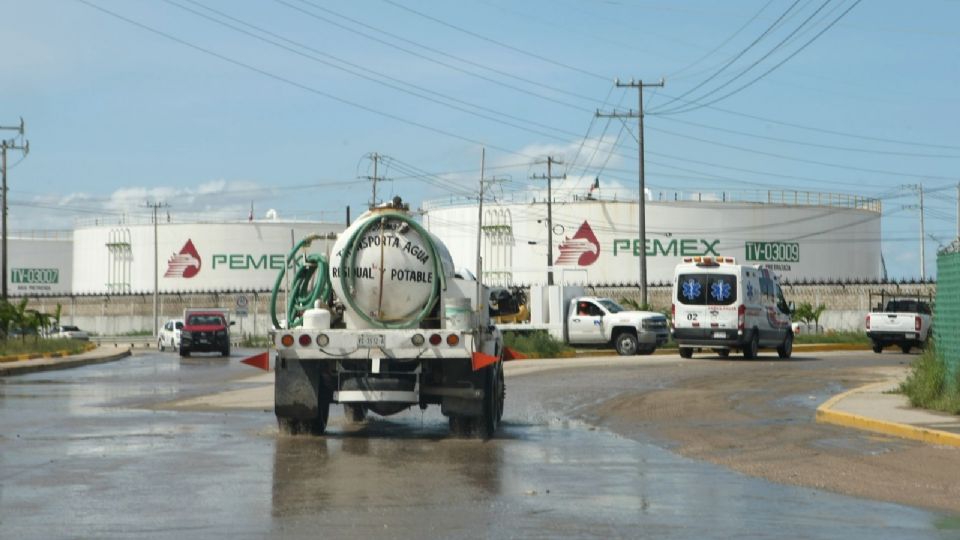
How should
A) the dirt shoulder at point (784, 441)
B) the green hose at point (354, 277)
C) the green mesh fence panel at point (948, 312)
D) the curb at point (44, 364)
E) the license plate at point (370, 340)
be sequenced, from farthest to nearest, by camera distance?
the curb at point (44, 364)
the green mesh fence panel at point (948, 312)
the green hose at point (354, 277)
the license plate at point (370, 340)
the dirt shoulder at point (784, 441)

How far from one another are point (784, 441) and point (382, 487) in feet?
21.5

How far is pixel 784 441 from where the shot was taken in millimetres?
16844

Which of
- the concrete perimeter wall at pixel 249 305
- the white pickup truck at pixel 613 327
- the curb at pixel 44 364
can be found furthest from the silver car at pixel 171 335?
the white pickup truck at pixel 613 327

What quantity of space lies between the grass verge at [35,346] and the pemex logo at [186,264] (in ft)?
162

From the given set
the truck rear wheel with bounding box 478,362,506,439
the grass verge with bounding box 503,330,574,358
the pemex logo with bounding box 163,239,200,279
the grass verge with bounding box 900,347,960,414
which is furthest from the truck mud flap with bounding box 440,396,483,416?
the pemex logo with bounding box 163,239,200,279

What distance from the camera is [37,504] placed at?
1095 cm

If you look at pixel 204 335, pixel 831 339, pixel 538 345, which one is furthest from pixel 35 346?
pixel 831 339

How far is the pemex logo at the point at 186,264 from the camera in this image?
104 metres

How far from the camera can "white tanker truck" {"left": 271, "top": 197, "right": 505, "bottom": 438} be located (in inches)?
653

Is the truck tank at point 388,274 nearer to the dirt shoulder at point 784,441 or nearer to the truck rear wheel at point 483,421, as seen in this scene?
the truck rear wheel at point 483,421

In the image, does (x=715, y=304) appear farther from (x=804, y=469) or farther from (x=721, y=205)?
(x=721, y=205)

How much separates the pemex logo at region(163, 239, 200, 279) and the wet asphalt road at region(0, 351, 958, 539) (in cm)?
8499

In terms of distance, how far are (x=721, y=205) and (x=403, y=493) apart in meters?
75.7

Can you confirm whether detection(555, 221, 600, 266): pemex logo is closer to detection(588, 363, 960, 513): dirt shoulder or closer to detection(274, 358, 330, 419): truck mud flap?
detection(588, 363, 960, 513): dirt shoulder
